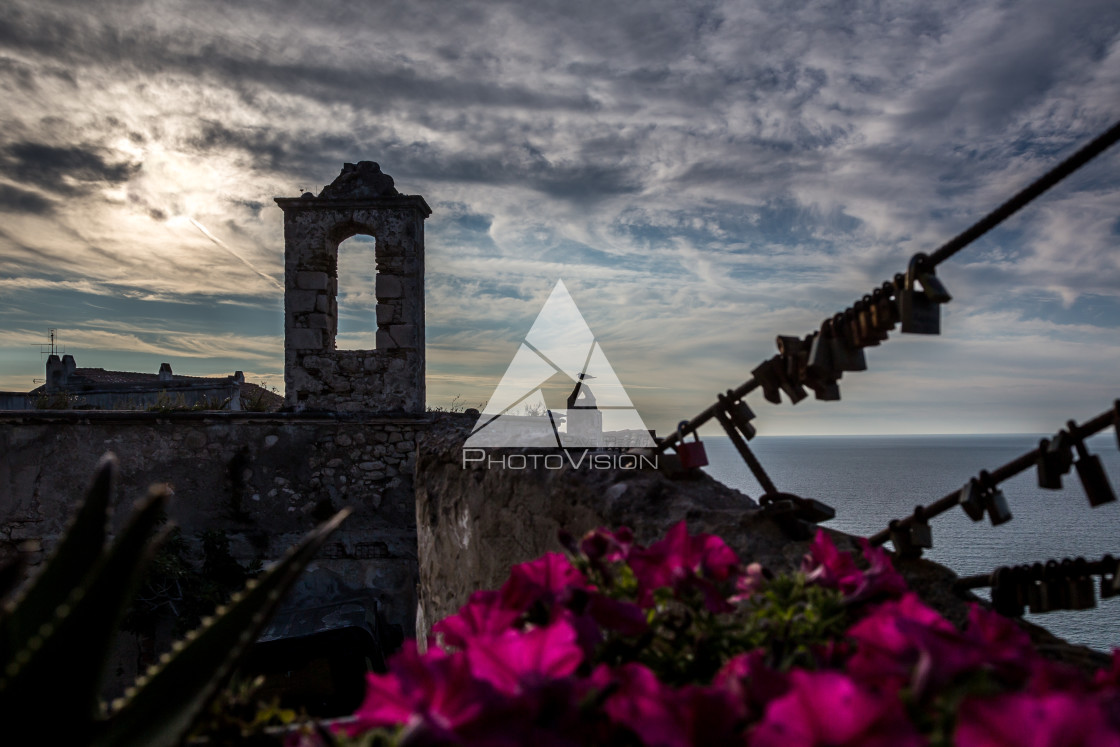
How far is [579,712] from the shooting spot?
2.10 ft

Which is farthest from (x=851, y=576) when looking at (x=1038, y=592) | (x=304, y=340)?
(x=304, y=340)

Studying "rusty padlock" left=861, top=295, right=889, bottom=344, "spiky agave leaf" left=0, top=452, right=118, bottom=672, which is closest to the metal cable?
"rusty padlock" left=861, top=295, right=889, bottom=344

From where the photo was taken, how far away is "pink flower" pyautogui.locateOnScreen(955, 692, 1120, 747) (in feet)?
1.42

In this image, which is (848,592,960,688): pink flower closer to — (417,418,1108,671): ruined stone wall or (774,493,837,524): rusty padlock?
(417,418,1108,671): ruined stone wall

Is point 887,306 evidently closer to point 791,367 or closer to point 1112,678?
point 791,367

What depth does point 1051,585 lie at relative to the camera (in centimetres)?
112

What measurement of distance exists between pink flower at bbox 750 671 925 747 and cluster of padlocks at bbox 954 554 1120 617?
0.78 metres

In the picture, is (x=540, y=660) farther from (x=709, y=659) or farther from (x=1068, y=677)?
(x=1068, y=677)

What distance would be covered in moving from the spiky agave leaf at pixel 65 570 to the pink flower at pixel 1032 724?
37.7 inches

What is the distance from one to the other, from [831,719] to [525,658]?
31 cm

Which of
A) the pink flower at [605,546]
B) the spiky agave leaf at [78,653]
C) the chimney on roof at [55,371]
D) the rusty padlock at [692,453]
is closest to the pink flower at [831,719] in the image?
the pink flower at [605,546]

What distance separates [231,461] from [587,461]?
520cm

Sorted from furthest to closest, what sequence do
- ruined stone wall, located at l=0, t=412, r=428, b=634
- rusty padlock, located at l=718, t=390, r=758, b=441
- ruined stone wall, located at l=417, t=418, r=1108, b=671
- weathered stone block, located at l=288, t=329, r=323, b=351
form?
weathered stone block, located at l=288, t=329, r=323, b=351 → ruined stone wall, located at l=0, t=412, r=428, b=634 → rusty padlock, located at l=718, t=390, r=758, b=441 → ruined stone wall, located at l=417, t=418, r=1108, b=671

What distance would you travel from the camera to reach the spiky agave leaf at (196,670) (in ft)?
2.37
